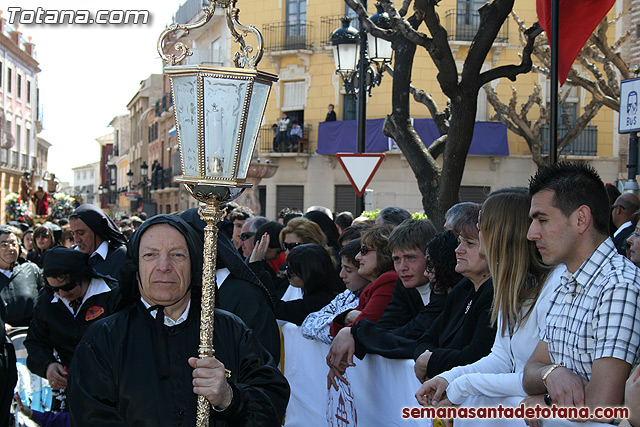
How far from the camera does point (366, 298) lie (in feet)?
21.0

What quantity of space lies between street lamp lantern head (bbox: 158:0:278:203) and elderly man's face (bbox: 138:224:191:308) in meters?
0.34

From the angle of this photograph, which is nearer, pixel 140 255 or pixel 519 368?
pixel 140 255

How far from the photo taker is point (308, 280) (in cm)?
700

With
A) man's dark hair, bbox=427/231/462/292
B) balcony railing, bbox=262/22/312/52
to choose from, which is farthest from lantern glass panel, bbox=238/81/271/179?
balcony railing, bbox=262/22/312/52

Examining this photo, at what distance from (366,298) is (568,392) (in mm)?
3010

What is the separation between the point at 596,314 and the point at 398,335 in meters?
2.17

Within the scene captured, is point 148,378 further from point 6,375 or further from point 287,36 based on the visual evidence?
point 287,36

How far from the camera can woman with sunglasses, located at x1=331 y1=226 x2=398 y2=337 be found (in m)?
6.14

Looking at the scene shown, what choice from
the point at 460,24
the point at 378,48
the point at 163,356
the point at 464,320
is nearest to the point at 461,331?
the point at 464,320

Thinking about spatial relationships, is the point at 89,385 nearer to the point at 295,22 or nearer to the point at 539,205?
the point at 539,205

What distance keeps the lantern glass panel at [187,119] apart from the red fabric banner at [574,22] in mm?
5570

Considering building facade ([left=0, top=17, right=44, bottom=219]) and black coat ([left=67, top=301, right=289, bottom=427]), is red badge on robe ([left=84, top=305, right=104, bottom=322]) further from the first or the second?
building facade ([left=0, top=17, right=44, bottom=219])

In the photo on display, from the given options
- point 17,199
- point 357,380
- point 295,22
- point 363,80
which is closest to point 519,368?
point 357,380

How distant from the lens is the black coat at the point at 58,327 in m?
5.62
